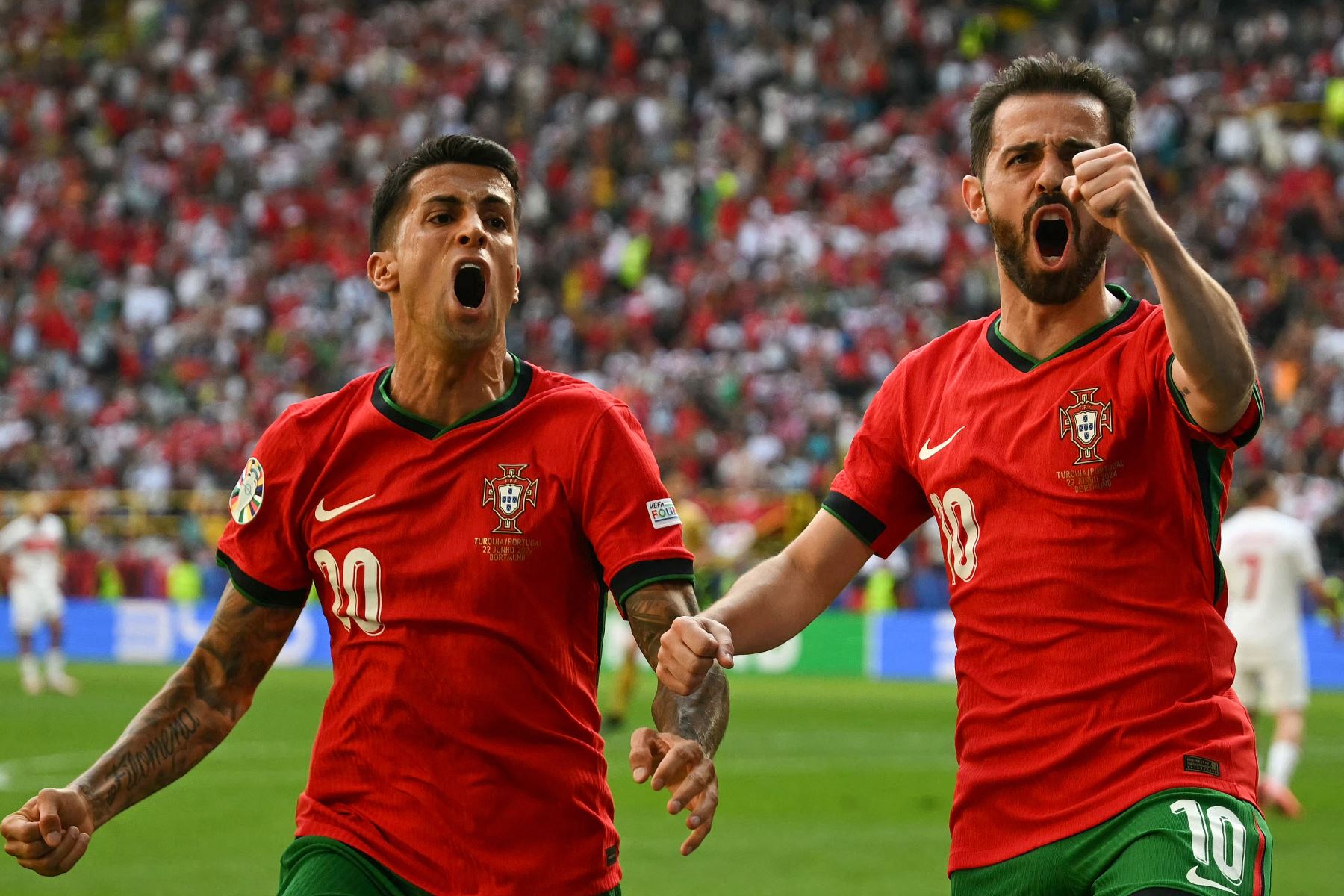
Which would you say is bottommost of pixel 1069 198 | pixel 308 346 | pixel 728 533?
pixel 1069 198

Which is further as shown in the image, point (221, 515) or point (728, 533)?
point (221, 515)

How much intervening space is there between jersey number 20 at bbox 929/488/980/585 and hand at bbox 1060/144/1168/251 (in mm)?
816

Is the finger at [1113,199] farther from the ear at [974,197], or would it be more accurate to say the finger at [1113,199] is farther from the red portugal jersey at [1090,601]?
the ear at [974,197]

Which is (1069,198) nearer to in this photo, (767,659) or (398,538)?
(398,538)

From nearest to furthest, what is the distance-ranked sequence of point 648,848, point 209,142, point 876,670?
point 648,848 → point 876,670 → point 209,142

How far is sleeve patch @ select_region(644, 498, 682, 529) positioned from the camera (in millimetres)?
4102

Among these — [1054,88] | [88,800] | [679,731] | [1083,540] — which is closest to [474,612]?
[679,731]

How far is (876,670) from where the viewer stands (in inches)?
925

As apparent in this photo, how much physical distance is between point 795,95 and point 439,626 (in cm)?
2951

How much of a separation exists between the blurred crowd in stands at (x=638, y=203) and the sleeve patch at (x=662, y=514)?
18.5 meters

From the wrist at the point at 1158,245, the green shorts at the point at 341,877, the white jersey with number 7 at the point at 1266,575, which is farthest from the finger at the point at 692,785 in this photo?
the white jersey with number 7 at the point at 1266,575

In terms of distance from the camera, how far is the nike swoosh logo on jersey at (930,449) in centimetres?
422

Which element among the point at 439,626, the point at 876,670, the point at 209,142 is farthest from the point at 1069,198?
the point at 209,142

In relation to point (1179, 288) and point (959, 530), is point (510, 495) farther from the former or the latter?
point (1179, 288)
